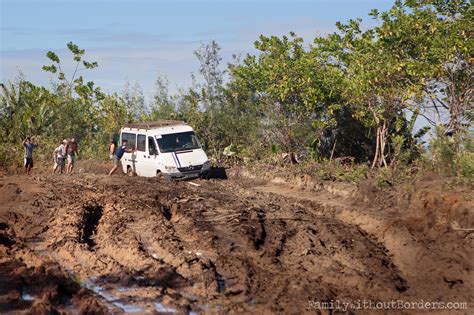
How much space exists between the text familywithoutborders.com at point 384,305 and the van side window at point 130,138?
1481 cm

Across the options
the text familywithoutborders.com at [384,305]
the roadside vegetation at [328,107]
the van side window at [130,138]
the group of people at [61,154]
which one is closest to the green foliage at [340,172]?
the roadside vegetation at [328,107]

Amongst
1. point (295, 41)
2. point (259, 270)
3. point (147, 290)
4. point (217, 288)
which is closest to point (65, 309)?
point (147, 290)

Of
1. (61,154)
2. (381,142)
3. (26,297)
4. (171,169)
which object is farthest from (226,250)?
(61,154)

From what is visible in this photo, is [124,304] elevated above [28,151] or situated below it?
below

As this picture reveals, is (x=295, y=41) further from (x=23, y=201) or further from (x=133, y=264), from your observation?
(x=133, y=264)

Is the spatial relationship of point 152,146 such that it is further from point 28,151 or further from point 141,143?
point 28,151

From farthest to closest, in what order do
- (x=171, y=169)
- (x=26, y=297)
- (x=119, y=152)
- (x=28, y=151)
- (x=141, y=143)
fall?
(x=28, y=151)
(x=119, y=152)
(x=141, y=143)
(x=171, y=169)
(x=26, y=297)

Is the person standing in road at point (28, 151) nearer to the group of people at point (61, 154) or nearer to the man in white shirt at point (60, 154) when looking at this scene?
the group of people at point (61, 154)

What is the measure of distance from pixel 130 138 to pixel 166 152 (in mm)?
2218

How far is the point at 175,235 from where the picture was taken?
1496 cm

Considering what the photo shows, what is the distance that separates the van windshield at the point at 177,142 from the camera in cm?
2341

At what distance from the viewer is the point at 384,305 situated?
10820 millimetres

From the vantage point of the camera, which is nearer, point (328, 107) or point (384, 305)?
point (384, 305)

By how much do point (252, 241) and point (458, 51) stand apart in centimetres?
926
